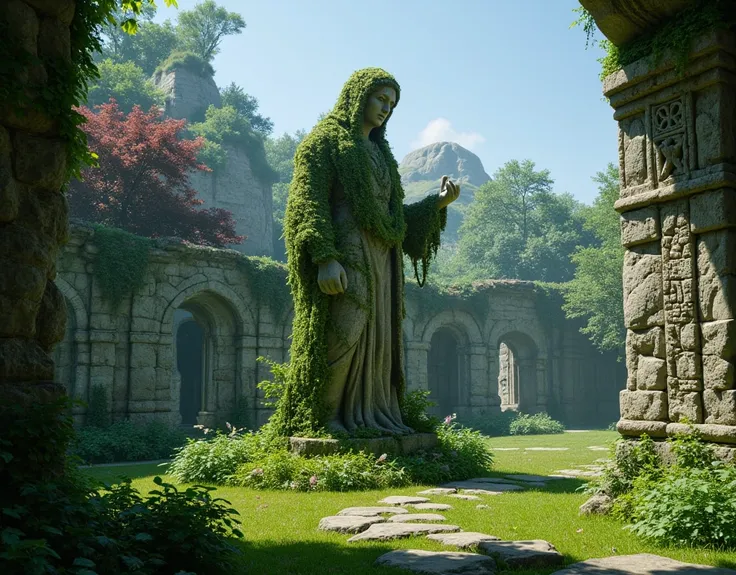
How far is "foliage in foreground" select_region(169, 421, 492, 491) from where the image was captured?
6.71 meters

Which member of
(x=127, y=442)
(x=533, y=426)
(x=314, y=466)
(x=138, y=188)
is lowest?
(x=533, y=426)

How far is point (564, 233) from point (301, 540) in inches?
1580

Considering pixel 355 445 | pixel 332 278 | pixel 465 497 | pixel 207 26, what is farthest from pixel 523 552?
pixel 207 26

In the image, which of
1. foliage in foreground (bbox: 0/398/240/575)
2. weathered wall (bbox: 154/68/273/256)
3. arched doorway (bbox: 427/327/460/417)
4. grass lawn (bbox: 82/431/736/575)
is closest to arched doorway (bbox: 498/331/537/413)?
arched doorway (bbox: 427/327/460/417)

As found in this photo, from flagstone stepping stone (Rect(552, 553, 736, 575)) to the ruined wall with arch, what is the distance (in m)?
11.8

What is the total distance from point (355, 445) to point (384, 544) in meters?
2.84

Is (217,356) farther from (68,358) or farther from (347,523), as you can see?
(347,523)

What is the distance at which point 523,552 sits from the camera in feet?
12.6

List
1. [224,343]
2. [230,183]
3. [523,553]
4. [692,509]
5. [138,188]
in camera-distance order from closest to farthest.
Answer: [523,553], [692,509], [224,343], [138,188], [230,183]

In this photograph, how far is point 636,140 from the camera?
550 centimetres

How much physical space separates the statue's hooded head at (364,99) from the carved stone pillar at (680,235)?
315 cm

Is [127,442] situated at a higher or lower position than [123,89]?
lower

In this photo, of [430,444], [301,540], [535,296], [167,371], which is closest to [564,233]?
[535,296]

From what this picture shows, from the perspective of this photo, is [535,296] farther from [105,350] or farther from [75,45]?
[75,45]
